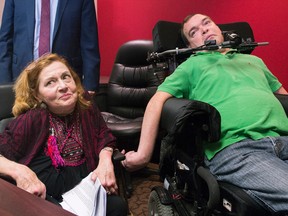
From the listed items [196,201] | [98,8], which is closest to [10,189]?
[196,201]

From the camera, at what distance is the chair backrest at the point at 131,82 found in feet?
8.81

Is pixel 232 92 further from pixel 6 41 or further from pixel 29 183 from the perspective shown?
pixel 6 41

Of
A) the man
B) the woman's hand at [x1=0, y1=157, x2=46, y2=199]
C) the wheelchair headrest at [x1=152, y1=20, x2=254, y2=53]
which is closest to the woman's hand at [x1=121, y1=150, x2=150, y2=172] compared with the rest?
the man

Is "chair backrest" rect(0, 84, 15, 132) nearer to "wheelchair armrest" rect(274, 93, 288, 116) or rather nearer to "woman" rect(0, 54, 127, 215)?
"woman" rect(0, 54, 127, 215)

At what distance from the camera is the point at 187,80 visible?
1.46m

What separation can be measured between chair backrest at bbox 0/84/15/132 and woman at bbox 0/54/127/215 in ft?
0.32

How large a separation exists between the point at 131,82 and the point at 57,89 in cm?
156

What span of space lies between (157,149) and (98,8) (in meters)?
1.76

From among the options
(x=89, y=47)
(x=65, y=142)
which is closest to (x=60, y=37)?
(x=89, y=47)

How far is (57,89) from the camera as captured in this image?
1231mm

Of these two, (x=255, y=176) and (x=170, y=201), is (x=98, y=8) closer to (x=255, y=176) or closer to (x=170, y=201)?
(x=170, y=201)

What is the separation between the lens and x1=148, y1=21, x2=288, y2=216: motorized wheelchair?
102cm

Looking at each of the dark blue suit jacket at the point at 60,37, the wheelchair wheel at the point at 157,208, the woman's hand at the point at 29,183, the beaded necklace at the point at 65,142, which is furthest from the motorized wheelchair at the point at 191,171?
the dark blue suit jacket at the point at 60,37

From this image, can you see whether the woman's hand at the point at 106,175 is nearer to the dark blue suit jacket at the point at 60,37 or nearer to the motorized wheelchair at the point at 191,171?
the motorized wheelchair at the point at 191,171
